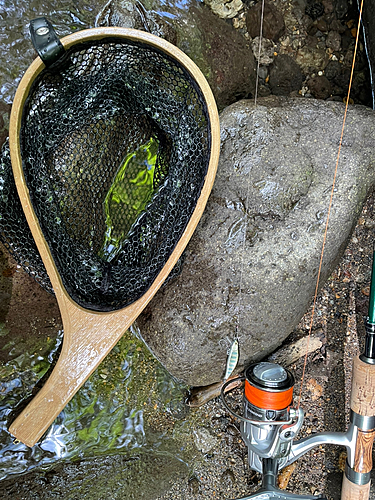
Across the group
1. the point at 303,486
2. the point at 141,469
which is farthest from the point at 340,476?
the point at 141,469

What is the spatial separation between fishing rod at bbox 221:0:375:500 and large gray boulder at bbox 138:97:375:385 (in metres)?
0.09

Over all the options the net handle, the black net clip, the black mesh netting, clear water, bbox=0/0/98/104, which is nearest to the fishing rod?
the net handle

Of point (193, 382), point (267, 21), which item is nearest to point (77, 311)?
point (193, 382)

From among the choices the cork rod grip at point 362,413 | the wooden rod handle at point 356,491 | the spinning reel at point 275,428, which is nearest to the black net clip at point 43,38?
the spinning reel at point 275,428

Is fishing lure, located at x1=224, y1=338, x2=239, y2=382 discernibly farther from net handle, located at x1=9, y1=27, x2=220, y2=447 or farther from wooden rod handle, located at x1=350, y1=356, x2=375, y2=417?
wooden rod handle, located at x1=350, y1=356, x2=375, y2=417

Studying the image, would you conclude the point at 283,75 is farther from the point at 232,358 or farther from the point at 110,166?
the point at 232,358

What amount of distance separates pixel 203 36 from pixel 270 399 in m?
1.95

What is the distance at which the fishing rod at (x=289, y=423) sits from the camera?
198 cm

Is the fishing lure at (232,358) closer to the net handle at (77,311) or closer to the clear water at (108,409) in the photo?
the net handle at (77,311)

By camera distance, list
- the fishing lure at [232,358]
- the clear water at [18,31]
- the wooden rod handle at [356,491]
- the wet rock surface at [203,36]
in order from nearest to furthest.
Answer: the fishing lure at [232,358] < the wooden rod handle at [356,491] < the clear water at [18,31] < the wet rock surface at [203,36]

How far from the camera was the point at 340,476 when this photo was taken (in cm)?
242

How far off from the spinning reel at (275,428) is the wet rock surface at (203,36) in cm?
150

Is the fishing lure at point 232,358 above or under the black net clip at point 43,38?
under

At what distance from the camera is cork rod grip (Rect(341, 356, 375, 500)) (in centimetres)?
198
